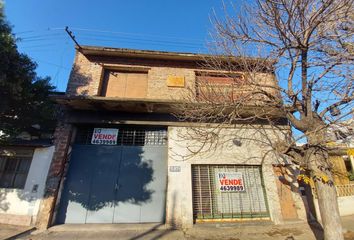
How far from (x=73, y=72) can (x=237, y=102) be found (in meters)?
6.94

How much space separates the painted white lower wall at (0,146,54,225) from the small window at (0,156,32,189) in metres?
0.23

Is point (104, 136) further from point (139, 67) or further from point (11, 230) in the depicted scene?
point (11, 230)

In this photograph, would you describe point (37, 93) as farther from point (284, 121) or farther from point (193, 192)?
point (284, 121)

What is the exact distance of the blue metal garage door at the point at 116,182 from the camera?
6.72 meters

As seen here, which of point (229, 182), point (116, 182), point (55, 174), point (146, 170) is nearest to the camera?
point (55, 174)

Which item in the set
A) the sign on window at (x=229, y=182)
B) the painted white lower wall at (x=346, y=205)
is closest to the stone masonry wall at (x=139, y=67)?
the sign on window at (x=229, y=182)

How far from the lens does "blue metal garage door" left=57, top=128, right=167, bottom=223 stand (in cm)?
672

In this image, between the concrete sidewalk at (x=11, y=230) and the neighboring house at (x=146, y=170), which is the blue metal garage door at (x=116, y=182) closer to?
the neighboring house at (x=146, y=170)

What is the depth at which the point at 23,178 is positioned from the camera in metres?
6.82

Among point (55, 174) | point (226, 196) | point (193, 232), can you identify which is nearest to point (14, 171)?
point (55, 174)

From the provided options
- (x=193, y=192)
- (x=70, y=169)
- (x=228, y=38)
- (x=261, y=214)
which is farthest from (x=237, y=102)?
(x=70, y=169)

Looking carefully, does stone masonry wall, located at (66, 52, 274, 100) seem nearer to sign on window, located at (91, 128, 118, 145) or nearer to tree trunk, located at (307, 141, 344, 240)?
sign on window, located at (91, 128, 118, 145)

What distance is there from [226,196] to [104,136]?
205 inches

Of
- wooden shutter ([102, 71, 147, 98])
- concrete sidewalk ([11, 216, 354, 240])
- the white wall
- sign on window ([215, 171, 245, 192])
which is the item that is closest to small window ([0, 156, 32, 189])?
concrete sidewalk ([11, 216, 354, 240])
